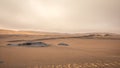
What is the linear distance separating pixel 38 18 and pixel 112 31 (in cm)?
111

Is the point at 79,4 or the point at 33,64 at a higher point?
the point at 79,4

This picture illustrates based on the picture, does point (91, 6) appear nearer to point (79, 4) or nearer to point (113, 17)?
point (79, 4)

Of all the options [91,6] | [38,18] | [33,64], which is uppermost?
[91,6]

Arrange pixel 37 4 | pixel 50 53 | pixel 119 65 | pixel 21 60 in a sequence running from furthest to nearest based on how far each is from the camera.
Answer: pixel 37 4
pixel 50 53
pixel 21 60
pixel 119 65

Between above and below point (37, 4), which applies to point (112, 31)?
below

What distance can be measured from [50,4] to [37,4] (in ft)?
0.61

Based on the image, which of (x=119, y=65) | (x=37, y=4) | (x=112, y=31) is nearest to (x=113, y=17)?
(x=112, y=31)

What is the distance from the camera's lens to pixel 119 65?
45.2 inches

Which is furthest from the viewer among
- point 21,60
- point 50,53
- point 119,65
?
point 50,53

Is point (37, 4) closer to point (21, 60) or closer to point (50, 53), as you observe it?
point (50, 53)

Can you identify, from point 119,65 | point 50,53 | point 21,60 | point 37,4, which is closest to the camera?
point 119,65

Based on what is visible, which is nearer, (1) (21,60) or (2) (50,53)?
(1) (21,60)

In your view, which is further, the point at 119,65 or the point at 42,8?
the point at 42,8

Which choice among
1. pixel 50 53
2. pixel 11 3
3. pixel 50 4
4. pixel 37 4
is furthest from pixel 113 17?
pixel 50 53
